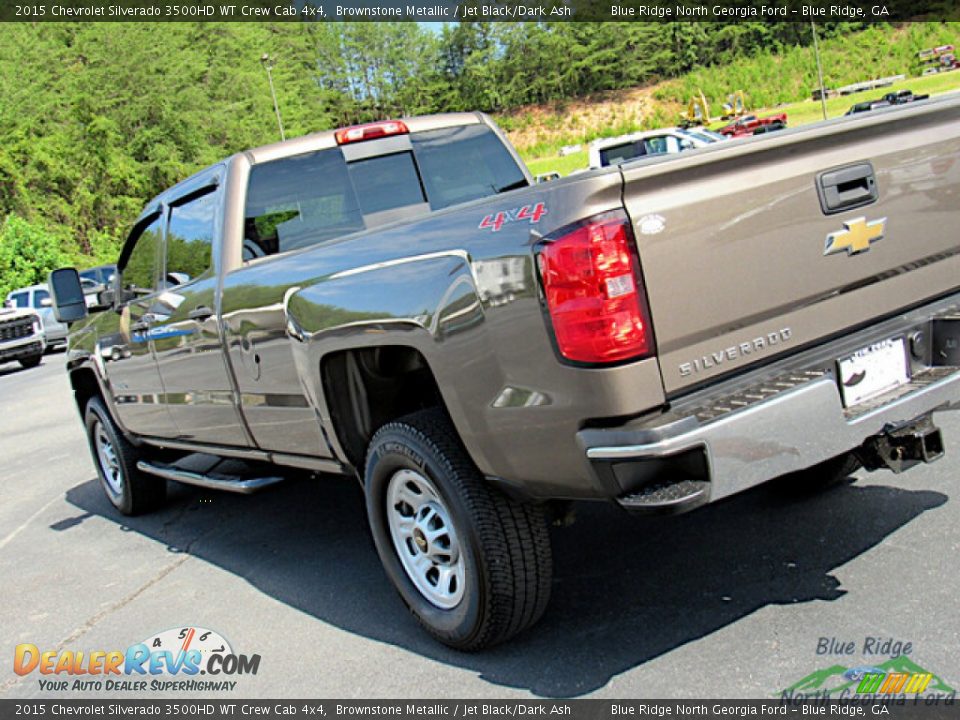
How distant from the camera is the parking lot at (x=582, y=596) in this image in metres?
3.32

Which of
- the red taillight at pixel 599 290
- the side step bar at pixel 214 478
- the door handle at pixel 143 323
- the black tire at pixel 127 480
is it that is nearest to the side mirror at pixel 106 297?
the door handle at pixel 143 323

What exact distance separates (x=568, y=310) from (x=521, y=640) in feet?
4.79

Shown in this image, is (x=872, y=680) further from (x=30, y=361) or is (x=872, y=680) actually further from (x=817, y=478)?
(x=30, y=361)

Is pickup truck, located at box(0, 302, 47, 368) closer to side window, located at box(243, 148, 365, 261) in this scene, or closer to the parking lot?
the parking lot

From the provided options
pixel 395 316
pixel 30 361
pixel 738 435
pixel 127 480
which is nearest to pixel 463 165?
pixel 395 316

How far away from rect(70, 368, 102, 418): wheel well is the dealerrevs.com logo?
2601 mm

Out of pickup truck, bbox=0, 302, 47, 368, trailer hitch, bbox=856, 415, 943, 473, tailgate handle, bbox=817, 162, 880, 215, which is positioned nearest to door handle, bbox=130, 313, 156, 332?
tailgate handle, bbox=817, 162, 880, 215

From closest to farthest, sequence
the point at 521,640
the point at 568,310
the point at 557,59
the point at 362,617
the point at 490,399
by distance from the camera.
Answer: the point at 568,310 → the point at 490,399 → the point at 521,640 → the point at 362,617 → the point at 557,59

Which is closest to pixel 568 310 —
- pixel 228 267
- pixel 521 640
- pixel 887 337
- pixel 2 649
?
pixel 887 337

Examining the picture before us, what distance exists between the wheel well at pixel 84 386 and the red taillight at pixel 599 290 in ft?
15.3

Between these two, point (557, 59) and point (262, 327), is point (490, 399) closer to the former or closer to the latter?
point (262, 327)

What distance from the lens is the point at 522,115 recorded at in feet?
319

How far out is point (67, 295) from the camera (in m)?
6.16

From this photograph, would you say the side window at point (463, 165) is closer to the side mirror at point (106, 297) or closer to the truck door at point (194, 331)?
the truck door at point (194, 331)
